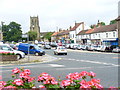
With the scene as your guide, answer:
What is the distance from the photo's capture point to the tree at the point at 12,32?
114 m

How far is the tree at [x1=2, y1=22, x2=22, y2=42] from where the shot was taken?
114m

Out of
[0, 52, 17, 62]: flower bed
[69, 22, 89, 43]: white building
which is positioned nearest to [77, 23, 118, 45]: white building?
[69, 22, 89, 43]: white building

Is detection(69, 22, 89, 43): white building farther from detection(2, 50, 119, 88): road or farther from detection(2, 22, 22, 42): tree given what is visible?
detection(2, 50, 119, 88): road

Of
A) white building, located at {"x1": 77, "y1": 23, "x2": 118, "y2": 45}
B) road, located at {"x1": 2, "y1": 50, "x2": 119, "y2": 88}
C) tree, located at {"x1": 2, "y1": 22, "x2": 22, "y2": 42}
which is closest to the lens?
road, located at {"x1": 2, "y1": 50, "x2": 119, "y2": 88}

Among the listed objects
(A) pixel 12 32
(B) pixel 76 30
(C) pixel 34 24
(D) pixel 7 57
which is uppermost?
(C) pixel 34 24

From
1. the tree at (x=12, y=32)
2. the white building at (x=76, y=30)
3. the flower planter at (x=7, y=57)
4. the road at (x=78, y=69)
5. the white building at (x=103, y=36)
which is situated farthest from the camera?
the tree at (x=12, y=32)

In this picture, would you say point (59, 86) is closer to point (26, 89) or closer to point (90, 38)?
point (26, 89)

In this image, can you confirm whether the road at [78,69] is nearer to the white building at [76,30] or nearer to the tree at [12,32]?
the white building at [76,30]

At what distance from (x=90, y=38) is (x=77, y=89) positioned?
225ft

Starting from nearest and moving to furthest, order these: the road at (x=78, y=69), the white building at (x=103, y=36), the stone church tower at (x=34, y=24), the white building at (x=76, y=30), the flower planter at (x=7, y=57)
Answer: the road at (x=78, y=69) < the flower planter at (x=7, y=57) < the white building at (x=103, y=36) < the white building at (x=76, y=30) < the stone church tower at (x=34, y=24)

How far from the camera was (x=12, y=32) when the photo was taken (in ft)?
385

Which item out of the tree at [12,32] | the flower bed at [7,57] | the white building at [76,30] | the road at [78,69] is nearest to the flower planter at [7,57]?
the flower bed at [7,57]

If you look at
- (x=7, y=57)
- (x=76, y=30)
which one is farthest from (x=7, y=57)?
(x=76, y=30)

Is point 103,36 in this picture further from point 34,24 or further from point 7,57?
point 34,24
